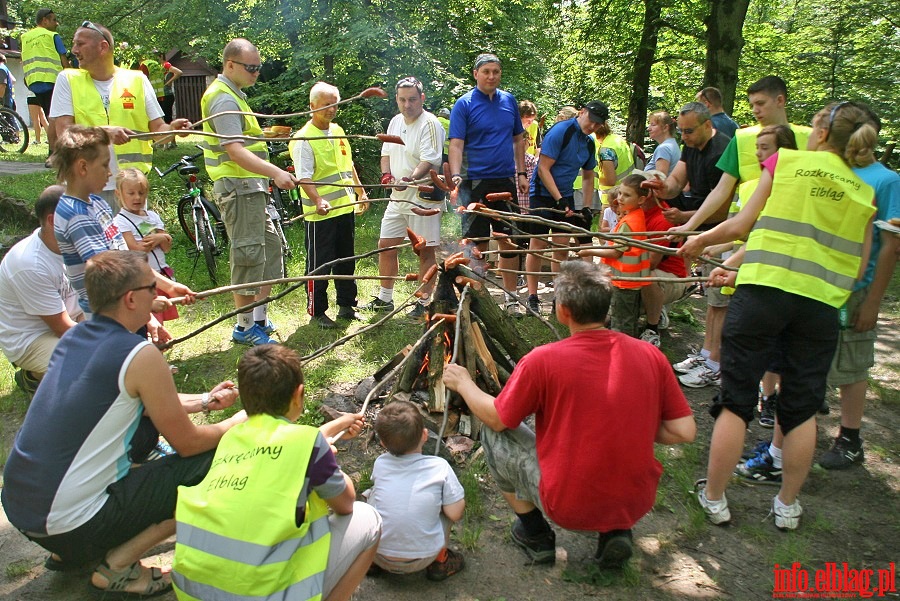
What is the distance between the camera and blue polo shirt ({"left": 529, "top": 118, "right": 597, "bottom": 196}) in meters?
6.07

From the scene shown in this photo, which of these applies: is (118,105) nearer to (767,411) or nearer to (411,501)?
(411,501)

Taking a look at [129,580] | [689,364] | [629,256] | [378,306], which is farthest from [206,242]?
[689,364]

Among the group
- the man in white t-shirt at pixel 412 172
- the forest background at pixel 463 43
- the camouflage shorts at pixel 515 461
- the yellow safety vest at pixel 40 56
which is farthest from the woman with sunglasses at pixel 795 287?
the yellow safety vest at pixel 40 56

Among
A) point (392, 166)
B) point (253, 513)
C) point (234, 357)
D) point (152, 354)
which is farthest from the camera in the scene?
point (392, 166)

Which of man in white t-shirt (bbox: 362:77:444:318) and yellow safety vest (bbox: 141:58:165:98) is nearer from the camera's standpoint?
man in white t-shirt (bbox: 362:77:444:318)

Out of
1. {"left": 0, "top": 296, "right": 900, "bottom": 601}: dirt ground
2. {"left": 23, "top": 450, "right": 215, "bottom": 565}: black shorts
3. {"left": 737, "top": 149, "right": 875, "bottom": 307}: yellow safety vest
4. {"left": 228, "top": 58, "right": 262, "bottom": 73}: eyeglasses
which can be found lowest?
{"left": 0, "top": 296, "right": 900, "bottom": 601}: dirt ground

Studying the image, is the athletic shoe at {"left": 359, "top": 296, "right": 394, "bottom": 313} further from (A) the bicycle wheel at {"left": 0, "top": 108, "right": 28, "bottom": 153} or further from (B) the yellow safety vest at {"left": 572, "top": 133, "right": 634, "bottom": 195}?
(A) the bicycle wheel at {"left": 0, "top": 108, "right": 28, "bottom": 153}

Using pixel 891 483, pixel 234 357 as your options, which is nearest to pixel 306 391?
pixel 234 357

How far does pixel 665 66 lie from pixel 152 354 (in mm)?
15204

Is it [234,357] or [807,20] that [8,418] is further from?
[807,20]

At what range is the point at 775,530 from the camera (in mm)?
3141

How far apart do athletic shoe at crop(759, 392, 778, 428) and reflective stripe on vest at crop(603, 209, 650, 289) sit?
1.17m

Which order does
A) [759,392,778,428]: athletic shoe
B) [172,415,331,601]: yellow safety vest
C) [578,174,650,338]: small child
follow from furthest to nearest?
1. [578,174,650,338]: small child
2. [759,392,778,428]: athletic shoe
3. [172,415,331,601]: yellow safety vest

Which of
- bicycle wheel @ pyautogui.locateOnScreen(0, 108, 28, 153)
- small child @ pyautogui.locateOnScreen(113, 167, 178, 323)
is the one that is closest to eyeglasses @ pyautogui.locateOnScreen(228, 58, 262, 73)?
small child @ pyautogui.locateOnScreen(113, 167, 178, 323)
